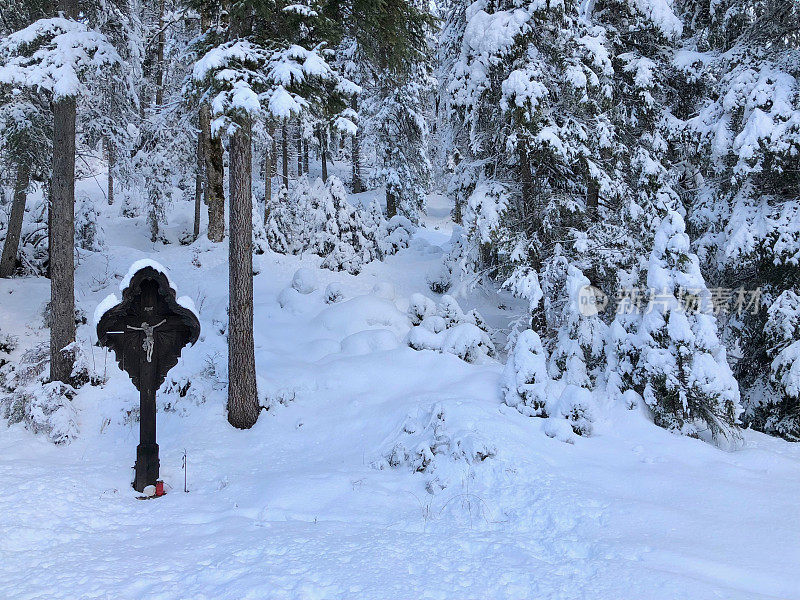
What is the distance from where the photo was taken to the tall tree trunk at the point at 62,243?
8531mm

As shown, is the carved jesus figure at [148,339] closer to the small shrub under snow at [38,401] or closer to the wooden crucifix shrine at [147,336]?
the wooden crucifix shrine at [147,336]

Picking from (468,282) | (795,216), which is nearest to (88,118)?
(468,282)

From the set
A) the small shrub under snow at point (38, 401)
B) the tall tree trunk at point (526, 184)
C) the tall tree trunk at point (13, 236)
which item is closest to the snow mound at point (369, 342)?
the tall tree trunk at point (526, 184)

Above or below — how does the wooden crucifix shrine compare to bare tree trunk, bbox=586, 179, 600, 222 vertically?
below

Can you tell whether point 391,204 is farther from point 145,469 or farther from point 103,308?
point 145,469

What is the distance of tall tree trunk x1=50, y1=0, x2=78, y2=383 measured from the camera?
28.0 ft

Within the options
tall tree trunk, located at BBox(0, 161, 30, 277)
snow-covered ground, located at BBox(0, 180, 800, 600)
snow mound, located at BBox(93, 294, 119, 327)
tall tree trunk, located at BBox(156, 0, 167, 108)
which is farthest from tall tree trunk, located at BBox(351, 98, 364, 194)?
snow mound, located at BBox(93, 294, 119, 327)

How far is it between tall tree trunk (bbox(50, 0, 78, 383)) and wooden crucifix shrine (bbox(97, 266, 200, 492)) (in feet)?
9.09

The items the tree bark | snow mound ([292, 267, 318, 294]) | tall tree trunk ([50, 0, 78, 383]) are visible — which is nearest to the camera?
tall tree trunk ([50, 0, 78, 383])

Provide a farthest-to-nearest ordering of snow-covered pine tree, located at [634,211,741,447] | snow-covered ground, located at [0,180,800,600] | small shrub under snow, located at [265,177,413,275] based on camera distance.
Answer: small shrub under snow, located at [265,177,413,275]
snow-covered pine tree, located at [634,211,741,447]
snow-covered ground, located at [0,180,800,600]

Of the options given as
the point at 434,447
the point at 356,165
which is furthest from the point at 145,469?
the point at 356,165

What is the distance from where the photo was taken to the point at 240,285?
26.1ft

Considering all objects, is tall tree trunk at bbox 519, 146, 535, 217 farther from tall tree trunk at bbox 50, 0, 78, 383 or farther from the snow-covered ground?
tall tree trunk at bbox 50, 0, 78, 383

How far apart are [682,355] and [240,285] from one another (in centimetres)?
692
